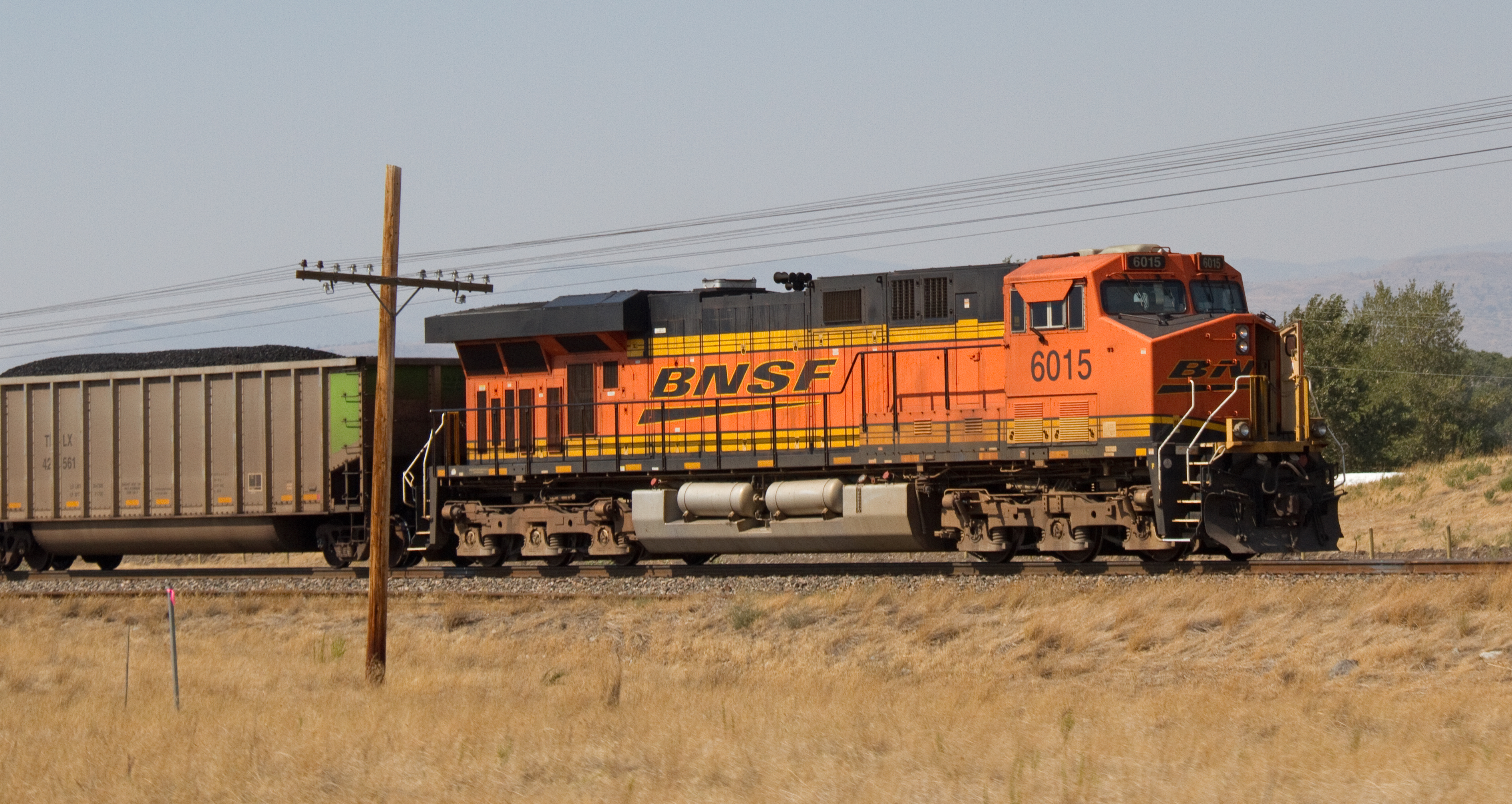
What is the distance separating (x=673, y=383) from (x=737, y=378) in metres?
1.01

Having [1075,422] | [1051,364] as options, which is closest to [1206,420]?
[1075,422]

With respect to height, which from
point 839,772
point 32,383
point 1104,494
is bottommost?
point 839,772

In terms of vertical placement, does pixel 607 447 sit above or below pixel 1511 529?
above

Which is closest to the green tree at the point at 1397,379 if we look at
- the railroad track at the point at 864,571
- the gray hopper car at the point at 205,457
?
the railroad track at the point at 864,571

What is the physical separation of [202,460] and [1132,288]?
14.4 meters

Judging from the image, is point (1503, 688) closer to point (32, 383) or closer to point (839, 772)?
point (839, 772)

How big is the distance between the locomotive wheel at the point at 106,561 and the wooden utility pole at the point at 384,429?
14.1 m

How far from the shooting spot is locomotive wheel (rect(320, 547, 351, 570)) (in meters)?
23.4

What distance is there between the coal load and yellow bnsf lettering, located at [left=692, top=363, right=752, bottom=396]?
6.68 metres

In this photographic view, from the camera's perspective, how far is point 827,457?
19531 mm

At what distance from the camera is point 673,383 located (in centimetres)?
2089

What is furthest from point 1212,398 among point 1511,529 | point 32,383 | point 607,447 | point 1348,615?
point 32,383

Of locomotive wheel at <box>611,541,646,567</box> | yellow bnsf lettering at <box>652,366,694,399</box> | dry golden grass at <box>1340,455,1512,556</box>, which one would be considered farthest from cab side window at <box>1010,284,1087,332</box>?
dry golden grass at <box>1340,455,1512,556</box>

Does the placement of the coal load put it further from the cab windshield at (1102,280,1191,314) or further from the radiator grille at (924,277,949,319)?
the cab windshield at (1102,280,1191,314)
